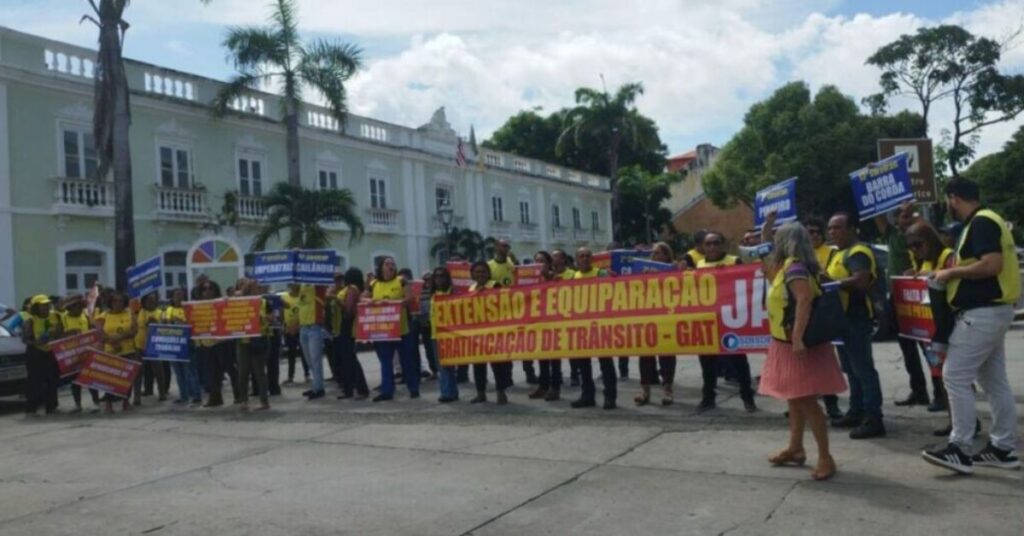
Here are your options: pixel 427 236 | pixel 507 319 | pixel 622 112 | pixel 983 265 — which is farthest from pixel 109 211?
pixel 622 112

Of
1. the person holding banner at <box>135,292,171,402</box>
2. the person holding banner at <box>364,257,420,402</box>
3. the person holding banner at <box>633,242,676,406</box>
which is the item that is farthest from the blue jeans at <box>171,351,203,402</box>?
the person holding banner at <box>633,242,676,406</box>

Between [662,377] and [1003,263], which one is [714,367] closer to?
[662,377]

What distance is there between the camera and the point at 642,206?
54.7 meters

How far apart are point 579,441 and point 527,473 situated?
112 cm

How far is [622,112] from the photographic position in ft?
150

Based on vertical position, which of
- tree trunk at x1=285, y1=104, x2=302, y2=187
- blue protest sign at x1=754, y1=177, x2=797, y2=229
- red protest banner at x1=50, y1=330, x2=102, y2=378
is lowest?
red protest banner at x1=50, y1=330, x2=102, y2=378

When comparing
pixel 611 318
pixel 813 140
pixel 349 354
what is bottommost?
pixel 349 354

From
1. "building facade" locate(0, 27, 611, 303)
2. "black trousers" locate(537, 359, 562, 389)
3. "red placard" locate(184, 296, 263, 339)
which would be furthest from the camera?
"building facade" locate(0, 27, 611, 303)

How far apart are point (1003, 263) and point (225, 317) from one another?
8.88 meters

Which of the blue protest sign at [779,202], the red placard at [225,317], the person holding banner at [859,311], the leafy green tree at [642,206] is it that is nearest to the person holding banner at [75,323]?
the red placard at [225,317]

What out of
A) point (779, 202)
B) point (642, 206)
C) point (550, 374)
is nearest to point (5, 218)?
point (550, 374)

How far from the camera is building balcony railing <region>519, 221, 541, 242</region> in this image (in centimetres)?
4307

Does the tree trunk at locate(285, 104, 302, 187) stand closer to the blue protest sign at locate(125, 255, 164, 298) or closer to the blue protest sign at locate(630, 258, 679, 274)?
the blue protest sign at locate(125, 255, 164, 298)

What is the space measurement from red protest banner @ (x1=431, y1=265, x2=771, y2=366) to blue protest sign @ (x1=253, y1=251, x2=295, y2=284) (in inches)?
93.0
